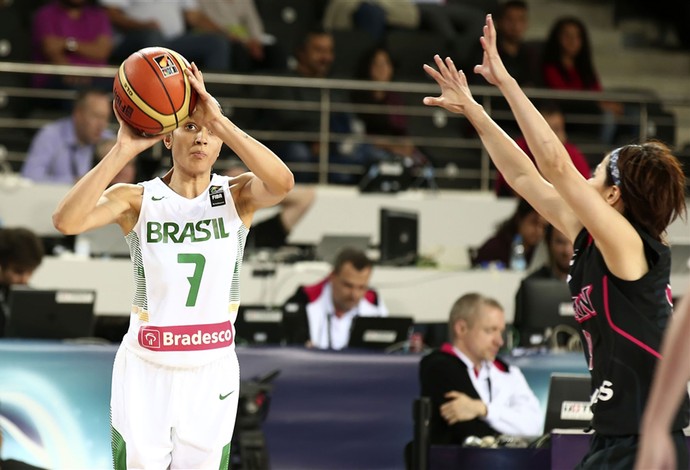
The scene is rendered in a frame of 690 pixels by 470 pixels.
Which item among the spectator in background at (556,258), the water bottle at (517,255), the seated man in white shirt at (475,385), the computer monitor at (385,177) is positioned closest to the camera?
the seated man in white shirt at (475,385)

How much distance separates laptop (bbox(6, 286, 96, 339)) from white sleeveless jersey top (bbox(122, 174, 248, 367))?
3.06m

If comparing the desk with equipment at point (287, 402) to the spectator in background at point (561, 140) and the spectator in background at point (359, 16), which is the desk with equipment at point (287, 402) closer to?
the spectator in background at point (561, 140)

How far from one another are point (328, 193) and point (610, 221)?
23.7 feet

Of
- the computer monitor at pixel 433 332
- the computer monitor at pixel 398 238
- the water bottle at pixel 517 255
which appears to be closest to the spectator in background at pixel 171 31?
the computer monitor at pixel 398 238

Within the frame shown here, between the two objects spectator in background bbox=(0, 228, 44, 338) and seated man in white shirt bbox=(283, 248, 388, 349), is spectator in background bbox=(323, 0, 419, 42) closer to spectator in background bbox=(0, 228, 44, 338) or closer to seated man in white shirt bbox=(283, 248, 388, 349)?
seated man in white shirt bbox=(283, 248, 388, 349)

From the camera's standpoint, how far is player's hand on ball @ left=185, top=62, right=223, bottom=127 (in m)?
4.25

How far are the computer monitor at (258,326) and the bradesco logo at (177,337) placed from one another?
3.36 metres

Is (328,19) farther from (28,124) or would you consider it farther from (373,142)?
(28,124)

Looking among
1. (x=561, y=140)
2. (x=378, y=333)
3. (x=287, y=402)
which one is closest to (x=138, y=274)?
(x=287, y=402)

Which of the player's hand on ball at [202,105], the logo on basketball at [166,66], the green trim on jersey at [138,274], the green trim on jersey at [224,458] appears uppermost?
the logo on basketball at [166,66]

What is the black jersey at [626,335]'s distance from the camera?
373 centimetres

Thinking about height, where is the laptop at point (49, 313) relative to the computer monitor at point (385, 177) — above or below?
below

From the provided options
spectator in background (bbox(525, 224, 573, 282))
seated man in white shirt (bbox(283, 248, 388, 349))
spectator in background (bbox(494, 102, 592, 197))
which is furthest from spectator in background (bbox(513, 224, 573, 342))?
spectator in background (bbox(494, 102, 592, 197))

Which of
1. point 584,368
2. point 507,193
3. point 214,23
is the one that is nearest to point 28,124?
point 214,23
